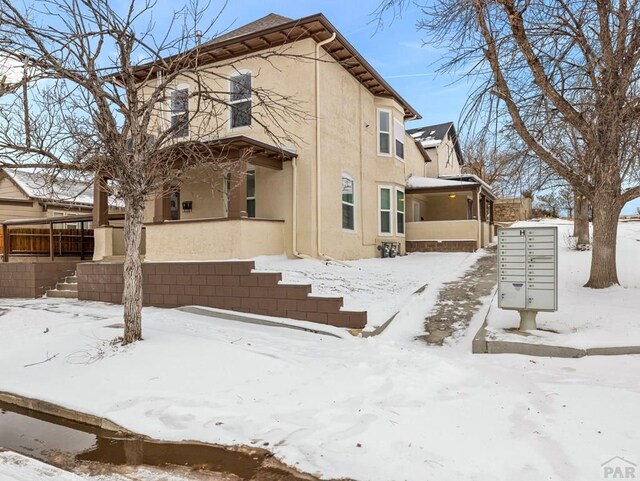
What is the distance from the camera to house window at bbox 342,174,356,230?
42.6 feet

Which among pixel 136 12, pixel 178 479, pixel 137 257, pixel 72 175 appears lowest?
pixel 178 479

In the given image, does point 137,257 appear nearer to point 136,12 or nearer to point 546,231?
point 136,12

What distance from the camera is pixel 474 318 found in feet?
24.6

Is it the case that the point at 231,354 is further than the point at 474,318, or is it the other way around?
the point at 474,318

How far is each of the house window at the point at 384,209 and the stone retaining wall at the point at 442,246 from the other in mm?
2603

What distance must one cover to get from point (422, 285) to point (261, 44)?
7507mm

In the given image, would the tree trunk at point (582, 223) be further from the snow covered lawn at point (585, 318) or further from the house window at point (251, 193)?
the house window at point (251, 193)

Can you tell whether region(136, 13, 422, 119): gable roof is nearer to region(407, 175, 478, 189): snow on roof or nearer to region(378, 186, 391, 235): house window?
region(378, 186, 391, 235): house window

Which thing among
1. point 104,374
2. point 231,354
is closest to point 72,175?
point 104,374

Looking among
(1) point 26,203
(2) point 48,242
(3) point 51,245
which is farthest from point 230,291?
(1) point 26,203

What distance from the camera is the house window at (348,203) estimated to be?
1298 centimetres

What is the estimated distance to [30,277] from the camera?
11.6 metres

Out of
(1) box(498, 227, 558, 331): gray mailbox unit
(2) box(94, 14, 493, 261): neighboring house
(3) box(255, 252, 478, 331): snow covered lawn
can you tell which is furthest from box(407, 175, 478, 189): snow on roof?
(1) box(498, 227, 558, 331): gray mailbox unit

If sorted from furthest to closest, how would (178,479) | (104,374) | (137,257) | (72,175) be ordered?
(72,175)
(137,257)
(104,374)
(178,479)
